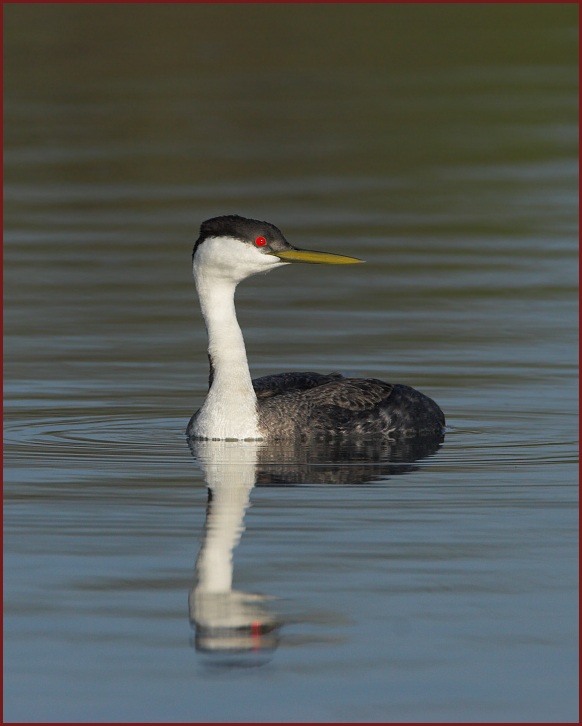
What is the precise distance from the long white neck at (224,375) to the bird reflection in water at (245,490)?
12 centimetres

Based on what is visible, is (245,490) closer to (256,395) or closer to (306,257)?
(256,395)

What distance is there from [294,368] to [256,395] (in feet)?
7.81

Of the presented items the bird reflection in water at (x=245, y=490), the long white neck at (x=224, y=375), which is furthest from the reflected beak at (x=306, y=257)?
the bird reflection in water at (x=245, y=490)

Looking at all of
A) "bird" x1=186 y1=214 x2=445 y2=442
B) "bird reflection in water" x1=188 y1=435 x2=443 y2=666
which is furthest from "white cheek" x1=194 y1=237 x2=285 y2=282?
"bird reflection in water" x1=188 y1=435 x2=443 y2=666

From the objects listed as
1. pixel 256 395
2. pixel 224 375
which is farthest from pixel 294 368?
pixel 224 375

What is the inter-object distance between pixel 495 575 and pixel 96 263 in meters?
12.2

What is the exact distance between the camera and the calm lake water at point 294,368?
903 cm

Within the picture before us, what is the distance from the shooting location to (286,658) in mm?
9133

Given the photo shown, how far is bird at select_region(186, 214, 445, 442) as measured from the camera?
14.1 meters

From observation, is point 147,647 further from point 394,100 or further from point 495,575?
point 394,100

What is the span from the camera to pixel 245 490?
489 inches

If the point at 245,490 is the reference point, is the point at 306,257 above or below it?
above

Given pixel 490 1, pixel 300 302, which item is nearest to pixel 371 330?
pixel 300 302

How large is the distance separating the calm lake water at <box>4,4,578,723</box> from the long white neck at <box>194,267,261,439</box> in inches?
12.4
